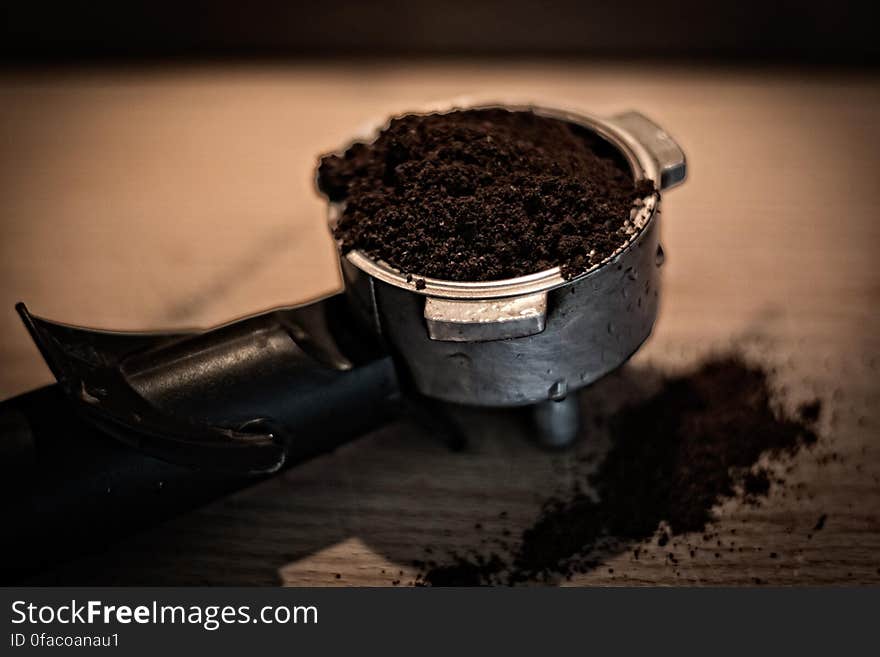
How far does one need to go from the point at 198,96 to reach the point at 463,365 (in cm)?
121

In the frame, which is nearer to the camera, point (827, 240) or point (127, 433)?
point (127, 433)

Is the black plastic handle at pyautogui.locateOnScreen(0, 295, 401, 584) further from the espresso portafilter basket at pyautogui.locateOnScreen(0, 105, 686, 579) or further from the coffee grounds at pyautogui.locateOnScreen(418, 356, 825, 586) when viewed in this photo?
the coffee grounds at pyautogui.locateOnScreen(418, 356, 825, 586)

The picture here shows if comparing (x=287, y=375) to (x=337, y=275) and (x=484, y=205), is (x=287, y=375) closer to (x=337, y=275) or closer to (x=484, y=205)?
(x=484, y=205)

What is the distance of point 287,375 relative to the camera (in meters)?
1.02

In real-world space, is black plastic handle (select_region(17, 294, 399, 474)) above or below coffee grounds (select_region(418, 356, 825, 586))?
above

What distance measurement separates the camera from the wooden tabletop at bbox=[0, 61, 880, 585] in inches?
42.9

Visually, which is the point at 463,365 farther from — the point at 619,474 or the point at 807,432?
the point at 807,432

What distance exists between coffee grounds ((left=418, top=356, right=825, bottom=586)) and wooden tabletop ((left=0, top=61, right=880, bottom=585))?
3cm

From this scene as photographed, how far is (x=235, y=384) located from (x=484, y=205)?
1.13ft

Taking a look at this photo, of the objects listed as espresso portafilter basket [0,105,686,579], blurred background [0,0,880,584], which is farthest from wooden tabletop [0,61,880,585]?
espresso portafilter basket [0,105,686,579]

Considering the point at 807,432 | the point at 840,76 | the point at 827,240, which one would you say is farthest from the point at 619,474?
the point at 840,76

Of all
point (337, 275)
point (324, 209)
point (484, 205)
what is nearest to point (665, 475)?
point (484, 205)

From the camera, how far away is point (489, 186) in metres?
0.98

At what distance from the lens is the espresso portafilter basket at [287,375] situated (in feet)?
3.09
